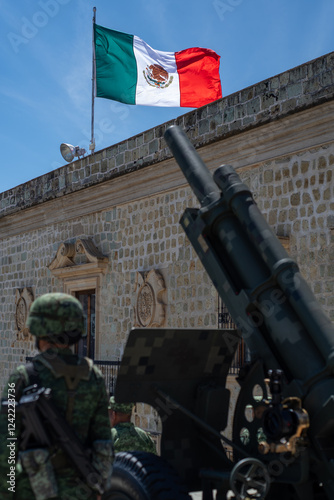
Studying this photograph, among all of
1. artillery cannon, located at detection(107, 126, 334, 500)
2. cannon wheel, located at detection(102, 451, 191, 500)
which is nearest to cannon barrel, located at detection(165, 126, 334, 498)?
artillery cannon, located at detection(107, 126, 334, 500)

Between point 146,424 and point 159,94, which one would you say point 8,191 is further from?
point 146,424

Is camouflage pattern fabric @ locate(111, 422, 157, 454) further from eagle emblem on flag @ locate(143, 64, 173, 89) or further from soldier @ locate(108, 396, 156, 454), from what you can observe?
eagle emblem on flag @ locate(143, 64, 173, 89)

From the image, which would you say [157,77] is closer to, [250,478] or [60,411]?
[250,478]

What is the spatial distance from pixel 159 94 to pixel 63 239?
3.36 metres

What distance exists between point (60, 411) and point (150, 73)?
11658 mm

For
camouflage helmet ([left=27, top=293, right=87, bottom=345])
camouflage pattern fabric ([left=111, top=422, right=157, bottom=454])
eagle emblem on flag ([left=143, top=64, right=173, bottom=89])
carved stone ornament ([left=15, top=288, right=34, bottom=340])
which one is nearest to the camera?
camouflage helmet ([left=27, top=293, right=87, bottom=345])

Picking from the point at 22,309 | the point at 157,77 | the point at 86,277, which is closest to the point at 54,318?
the point at 86,277

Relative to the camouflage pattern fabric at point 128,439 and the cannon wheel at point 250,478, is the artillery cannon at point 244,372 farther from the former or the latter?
the camouflage pattern fabric at point 128,439

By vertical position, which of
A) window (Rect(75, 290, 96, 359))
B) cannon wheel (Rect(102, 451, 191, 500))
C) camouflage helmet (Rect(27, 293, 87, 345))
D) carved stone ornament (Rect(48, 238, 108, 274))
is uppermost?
carved stone ornament (Rect(48, 238, 108, 274))

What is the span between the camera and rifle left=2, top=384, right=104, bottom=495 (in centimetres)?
296

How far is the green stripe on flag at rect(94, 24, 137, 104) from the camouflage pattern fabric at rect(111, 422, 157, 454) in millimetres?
8842

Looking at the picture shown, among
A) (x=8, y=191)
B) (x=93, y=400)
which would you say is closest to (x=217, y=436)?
(x=93, y=400)

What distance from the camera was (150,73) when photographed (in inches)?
551

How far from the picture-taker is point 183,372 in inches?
186
